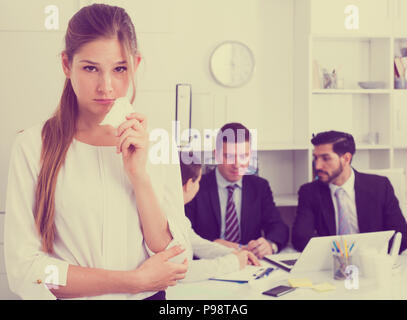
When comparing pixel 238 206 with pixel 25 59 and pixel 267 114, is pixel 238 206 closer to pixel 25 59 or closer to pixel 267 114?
pixel 267 114

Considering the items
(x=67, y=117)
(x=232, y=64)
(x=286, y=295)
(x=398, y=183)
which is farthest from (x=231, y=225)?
(x=67, y=117)

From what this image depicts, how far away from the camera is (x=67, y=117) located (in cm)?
94

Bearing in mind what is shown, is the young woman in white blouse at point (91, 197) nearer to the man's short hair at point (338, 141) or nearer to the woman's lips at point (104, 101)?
the woman's lips at point (104, 101)

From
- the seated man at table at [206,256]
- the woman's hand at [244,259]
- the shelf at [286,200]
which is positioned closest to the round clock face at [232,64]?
the shelf at [286,200]

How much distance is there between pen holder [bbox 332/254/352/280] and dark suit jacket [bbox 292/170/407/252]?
0.86 meters

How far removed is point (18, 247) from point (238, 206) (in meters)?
2.05

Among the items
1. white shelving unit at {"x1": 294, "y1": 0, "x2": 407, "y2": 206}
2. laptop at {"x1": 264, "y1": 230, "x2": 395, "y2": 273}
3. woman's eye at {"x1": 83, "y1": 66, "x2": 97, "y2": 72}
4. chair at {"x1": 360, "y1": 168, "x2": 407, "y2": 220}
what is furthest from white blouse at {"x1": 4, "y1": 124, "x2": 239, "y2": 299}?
white shelving unit at {"x1": 294, "y1": 0, "x2": 407, "y2": 206}

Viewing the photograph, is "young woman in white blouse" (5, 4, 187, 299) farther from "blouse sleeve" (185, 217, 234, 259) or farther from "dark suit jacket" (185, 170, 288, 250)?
"dark suit jacket" (185, 170, 288, 250)

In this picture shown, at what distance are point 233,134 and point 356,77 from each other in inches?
53.7

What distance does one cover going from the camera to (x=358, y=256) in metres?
1.67

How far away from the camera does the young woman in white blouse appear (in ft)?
2.77

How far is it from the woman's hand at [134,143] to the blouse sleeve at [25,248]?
0.18 m

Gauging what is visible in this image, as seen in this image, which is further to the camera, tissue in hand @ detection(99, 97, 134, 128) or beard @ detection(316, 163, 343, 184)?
beard @ detection(316, 163, 343, 184)
